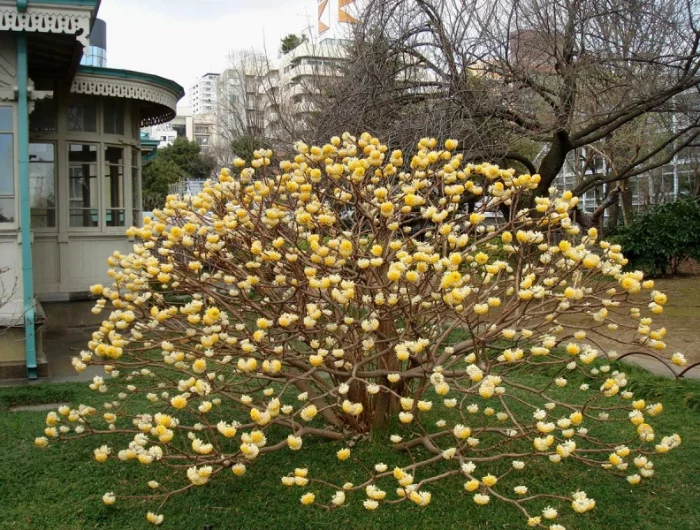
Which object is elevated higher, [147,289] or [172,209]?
[172,209]

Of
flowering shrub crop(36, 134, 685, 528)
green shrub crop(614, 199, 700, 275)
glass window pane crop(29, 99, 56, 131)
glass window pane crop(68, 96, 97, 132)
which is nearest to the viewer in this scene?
flowering shrub crop(36, 134, 685, 528)

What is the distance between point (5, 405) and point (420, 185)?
167 inches

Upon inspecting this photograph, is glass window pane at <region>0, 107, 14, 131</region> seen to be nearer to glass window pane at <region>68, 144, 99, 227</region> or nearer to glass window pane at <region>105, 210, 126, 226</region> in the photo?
glass window pane at <region>68, 144, 99, 227</region>

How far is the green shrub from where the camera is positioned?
48.3 feet

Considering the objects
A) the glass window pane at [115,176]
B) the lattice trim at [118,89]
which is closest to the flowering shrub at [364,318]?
the lattice trim at [118,89]

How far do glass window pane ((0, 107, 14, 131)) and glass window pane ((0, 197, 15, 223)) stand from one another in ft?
2.42

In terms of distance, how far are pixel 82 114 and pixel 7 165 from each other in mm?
3017

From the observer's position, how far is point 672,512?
3.63m

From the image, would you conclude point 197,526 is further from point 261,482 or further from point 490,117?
point 490,117

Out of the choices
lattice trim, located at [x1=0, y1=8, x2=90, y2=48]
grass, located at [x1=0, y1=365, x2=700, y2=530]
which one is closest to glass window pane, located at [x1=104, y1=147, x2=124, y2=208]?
lattice trim, located at [x1=0, y1=8, x2=90, y2=48]

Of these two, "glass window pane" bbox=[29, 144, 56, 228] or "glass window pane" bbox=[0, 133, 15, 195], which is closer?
"glass window pane" bbox=[0, 133, 15, 195]

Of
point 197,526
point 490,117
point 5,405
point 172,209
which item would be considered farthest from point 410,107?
point 197,526

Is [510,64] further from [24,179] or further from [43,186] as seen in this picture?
[43,186]

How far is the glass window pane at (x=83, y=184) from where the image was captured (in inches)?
385
